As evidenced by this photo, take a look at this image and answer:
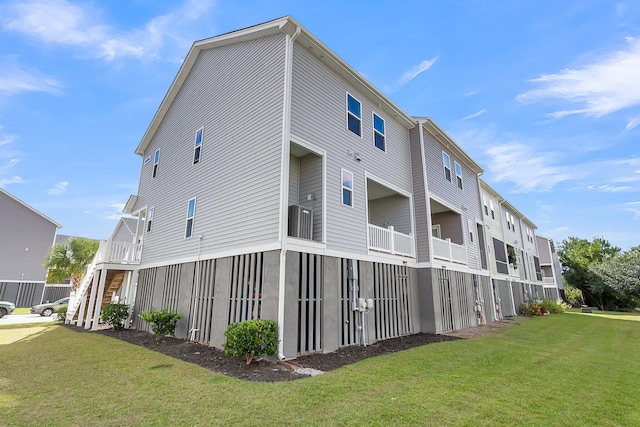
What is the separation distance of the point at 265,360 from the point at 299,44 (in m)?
8.93

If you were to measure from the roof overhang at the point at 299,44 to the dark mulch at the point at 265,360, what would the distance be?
8.89 m

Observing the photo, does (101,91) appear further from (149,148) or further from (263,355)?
(263,355)

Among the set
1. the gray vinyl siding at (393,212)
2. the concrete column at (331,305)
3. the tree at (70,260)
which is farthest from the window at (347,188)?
the tree at (70,260)

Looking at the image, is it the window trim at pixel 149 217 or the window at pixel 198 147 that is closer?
the window at pixel 198 147

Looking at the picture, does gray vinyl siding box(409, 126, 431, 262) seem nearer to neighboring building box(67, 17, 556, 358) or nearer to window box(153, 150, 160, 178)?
neighboring building box(67, 17, 556, 358)

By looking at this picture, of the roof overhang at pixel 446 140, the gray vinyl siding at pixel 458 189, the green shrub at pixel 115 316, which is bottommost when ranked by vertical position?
the green shrub at pixel 115 316

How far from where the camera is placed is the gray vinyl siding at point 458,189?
14.1 meters

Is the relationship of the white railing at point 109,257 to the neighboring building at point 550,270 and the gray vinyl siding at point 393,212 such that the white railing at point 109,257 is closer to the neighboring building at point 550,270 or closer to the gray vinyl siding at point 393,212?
the gray vinyl siding at point 393,212

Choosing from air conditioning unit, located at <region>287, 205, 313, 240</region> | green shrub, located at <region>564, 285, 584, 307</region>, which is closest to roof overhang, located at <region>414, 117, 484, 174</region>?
air conditioning unit, located at <region>287, 205, 313, 240</region>

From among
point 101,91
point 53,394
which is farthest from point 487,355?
point 101,91

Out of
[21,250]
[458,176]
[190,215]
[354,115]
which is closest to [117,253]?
[190,215]

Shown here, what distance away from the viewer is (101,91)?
16.3m

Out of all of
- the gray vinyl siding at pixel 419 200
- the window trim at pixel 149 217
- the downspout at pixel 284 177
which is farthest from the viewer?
the window trim at pixel 149 217

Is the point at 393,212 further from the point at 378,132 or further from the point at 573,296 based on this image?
the point at 573,296
